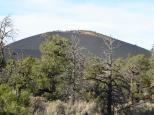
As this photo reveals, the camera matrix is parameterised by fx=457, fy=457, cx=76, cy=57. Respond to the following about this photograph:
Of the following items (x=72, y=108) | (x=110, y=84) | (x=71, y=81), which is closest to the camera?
(x=72, y=108)

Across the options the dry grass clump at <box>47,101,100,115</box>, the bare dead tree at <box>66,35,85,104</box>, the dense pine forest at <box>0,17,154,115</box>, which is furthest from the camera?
the bare dead tree at <box>66,35,85,104</box>

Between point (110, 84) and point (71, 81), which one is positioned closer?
point (110, 84)

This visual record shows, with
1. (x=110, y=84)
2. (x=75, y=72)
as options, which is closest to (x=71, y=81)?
(x=75, y=72)

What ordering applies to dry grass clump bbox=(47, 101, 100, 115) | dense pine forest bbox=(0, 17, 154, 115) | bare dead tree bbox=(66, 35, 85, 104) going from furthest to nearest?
bare dead tree bbox=(66, 35, 85, 104)
dense pine forest bbox=(0, 17, 154, 115)
dry grass clump bbox=(47, 101, 100, 115)

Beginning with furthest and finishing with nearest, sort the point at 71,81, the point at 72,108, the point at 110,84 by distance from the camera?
the point at 71,81
the point at 110,84
the point at 72,108

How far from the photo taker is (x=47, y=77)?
29.4m

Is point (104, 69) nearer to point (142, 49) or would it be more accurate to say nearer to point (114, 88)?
point (114, 88)

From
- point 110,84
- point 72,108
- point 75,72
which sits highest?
point 75,72

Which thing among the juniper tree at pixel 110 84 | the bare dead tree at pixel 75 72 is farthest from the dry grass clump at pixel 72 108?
the bare dead tree at pixel 75 72

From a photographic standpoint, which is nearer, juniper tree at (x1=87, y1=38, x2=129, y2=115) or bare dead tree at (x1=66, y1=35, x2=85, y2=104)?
juniper tree at (x1=87, y1=38, x2=129, y2=115)

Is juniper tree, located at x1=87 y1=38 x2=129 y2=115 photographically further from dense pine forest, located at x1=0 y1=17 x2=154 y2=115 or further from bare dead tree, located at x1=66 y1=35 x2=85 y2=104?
bare dead tree, located at x1=66 y1=35 x2=85 y2=104

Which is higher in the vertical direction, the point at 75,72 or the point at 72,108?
the point at 75,72

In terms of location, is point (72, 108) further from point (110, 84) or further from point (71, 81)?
point (71, 81)

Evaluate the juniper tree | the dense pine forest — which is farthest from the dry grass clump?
the juniper tree
